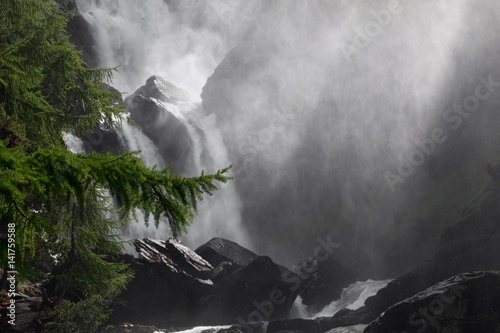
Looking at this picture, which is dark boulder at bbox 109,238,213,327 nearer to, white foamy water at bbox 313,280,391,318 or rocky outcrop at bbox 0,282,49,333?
rocky outcrop at bbox 0,282,49,333

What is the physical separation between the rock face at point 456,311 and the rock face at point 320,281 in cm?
1505

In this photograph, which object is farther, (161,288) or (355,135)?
(355,135)

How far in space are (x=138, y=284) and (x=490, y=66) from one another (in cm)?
4255

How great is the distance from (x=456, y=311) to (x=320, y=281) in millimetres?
16859

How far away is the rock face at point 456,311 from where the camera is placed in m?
22.1

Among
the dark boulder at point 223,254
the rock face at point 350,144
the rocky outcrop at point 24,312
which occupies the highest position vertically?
the rock face at point 350,144

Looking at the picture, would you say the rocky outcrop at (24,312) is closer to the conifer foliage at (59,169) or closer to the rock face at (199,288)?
the conifer foliage at (59,169)

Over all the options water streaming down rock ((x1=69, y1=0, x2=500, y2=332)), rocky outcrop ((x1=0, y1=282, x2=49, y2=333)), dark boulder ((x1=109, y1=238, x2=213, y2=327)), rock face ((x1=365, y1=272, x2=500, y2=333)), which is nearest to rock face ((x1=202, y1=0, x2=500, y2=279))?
water streaming down rock ((x1=69, y1=0, x2=500, y2=332))

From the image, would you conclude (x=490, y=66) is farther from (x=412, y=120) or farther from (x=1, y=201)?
(x=1, y=201)

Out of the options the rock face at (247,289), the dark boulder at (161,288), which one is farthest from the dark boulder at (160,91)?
the dark boulder at (161,288)

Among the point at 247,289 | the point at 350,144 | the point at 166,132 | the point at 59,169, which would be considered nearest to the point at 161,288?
the point at 247,289

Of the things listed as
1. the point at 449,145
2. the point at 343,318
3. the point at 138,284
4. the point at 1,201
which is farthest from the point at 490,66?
the point at 1,201

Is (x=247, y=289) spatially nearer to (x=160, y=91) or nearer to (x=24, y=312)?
(x=24, y=312)

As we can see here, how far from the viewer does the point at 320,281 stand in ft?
125
